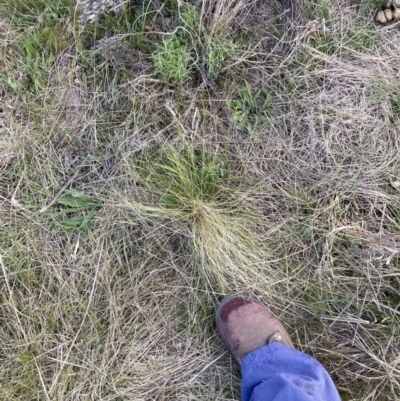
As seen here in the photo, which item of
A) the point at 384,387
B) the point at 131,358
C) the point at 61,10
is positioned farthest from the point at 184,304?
the point at 61,10

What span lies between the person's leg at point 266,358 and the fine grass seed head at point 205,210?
4.4 inches

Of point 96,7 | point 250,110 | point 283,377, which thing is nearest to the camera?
point 283,377

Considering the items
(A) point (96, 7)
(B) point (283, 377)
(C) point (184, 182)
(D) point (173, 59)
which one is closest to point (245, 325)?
(B) point (283, 377)

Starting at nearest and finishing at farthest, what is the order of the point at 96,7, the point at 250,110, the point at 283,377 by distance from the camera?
the point at 283,377
the point at 96,7
the point at 250,110

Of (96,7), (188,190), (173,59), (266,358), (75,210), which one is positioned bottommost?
(266,358)

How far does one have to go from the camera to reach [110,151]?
1.65 metres

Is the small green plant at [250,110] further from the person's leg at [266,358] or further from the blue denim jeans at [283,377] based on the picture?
the blue denim jeans at [283,377]

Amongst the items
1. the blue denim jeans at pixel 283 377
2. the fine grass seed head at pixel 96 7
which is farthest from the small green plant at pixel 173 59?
the blue denim jeans at pixel 283 377

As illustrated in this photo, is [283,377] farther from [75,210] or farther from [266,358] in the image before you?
[75,210]

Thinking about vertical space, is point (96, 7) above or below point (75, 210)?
above

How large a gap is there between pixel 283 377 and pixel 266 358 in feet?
0.45

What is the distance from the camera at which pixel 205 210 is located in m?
1.58

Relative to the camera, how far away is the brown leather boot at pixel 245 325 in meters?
1.59

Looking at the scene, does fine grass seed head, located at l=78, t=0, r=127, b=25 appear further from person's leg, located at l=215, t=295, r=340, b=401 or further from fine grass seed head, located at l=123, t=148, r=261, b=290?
person's leg, located at l=215, t=295, r=340, b=401
